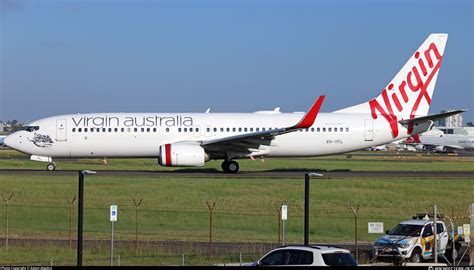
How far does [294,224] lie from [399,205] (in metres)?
6.52

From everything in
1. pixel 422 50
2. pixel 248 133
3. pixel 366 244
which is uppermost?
pixel 422 50

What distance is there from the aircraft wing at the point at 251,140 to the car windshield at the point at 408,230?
17.8 metres

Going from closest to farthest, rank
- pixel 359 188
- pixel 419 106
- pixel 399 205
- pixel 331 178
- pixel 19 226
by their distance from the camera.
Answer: pixel 19 226 < pixel 399 205 < pixel 359 188 < pixel 331 178 < pixel 419 106

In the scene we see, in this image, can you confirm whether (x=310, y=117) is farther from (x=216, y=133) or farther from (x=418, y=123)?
(x=418, y=123)

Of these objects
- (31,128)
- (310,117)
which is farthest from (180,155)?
(31,128)

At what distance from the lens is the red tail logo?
50.6 metres

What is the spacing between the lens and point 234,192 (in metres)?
40.4

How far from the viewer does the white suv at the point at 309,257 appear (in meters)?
18.9

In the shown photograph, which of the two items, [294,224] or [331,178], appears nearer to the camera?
[294,224]

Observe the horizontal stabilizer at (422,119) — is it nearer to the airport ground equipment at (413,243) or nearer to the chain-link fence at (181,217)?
the chain-link fence at (181,217)

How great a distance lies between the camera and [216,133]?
160ft

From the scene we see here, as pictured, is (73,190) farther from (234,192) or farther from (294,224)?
(294,224)

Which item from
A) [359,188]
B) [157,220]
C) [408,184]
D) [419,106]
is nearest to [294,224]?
[157,220]

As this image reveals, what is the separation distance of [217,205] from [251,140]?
9.99 meters
